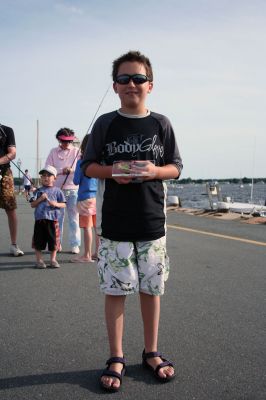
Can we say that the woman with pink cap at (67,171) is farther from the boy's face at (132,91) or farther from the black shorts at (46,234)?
the boy's face at (132,91)

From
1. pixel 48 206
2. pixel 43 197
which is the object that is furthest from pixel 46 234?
pixel 43 197

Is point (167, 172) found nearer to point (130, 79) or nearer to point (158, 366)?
point (130, 79)

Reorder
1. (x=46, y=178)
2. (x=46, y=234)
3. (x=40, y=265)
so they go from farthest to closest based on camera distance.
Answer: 1. (x=46, y=178)
2. (x=46, y=234)
3. (x=40, y=265)

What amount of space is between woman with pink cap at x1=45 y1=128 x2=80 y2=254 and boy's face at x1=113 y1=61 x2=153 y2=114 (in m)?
3.75

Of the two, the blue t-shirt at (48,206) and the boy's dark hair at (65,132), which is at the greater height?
the boy's dark hair at (65,132)

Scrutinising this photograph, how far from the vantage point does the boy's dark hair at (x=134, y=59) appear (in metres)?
2.72

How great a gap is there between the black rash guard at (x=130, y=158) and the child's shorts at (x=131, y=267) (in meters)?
0.06

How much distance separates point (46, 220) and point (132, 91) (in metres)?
3.23

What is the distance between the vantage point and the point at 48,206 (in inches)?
221

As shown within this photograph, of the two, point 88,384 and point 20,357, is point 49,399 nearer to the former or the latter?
point 88,384

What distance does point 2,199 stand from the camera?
19.7 feet

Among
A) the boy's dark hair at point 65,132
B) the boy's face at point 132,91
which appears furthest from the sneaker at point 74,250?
the boy's face at point 132,91

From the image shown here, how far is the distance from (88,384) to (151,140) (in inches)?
57.6

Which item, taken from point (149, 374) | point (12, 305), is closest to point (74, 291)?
point (12, 305)
